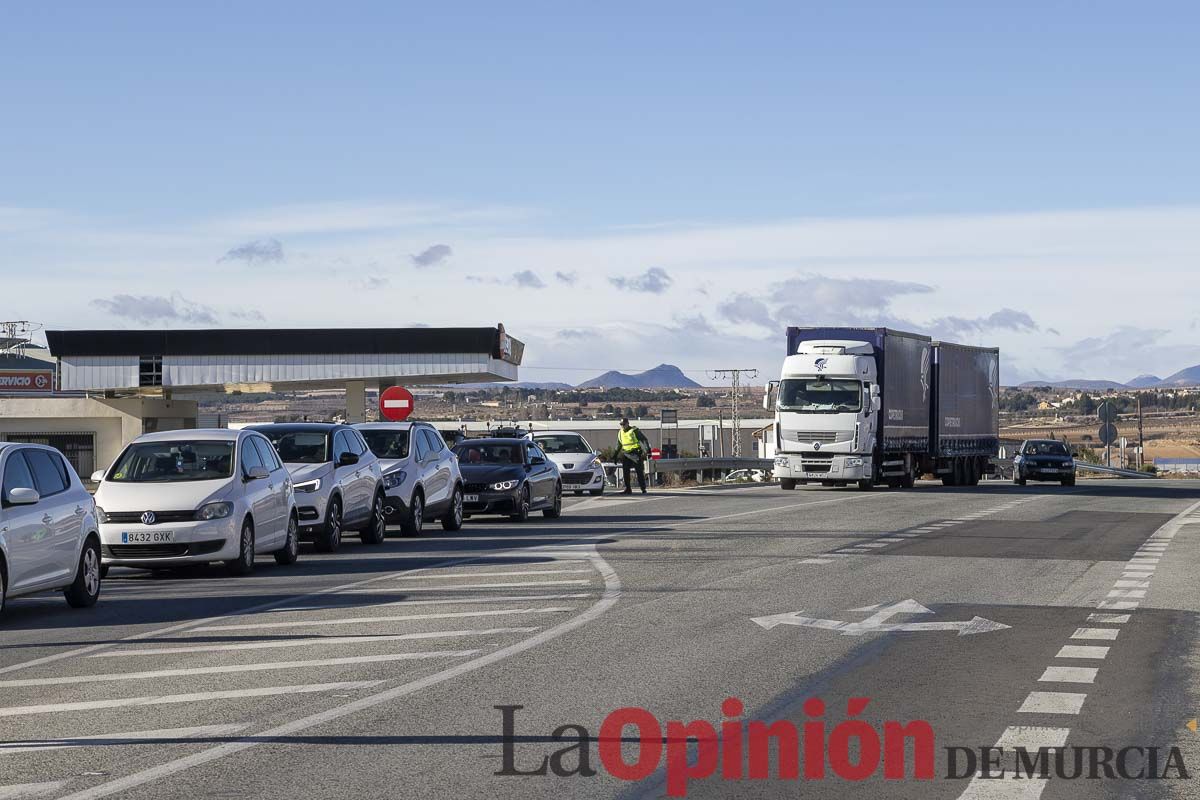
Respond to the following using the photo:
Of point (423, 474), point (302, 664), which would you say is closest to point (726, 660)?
point (302, 664)

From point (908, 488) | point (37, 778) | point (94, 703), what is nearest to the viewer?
point (37, 778)

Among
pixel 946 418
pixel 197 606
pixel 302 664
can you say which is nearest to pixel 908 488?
pixel 946 418

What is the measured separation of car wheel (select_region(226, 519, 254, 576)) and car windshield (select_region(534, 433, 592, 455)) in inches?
906

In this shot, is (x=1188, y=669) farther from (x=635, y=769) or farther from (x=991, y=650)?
(x=635, y=769)

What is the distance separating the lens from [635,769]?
8.17 metres

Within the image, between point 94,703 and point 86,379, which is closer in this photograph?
point 94,703

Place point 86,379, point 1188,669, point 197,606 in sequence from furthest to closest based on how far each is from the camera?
point 86,379 → point 197,606 → point 1188,669

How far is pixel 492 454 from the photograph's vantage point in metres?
30.6

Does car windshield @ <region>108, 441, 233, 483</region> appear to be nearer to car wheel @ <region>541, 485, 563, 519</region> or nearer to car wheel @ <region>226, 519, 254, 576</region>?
car wheel @ <region>226, 519, 254, 576</region>

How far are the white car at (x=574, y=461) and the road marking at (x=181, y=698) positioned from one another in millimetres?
29998

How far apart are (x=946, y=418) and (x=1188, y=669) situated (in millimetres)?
36882

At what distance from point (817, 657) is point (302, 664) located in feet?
11.6

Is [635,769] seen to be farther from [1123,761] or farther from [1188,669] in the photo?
[1188,669]

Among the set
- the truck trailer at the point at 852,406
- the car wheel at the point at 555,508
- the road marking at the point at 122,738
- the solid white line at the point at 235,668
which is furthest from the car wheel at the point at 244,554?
the truck trailer at the point at 852,406
